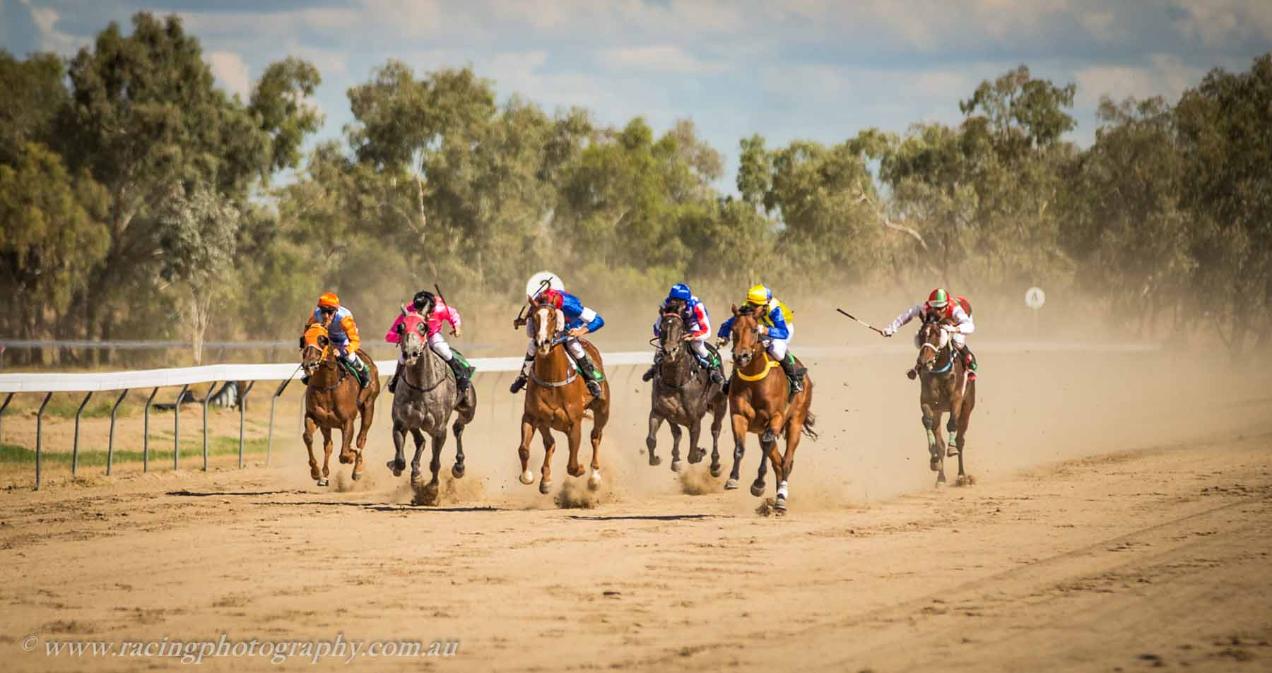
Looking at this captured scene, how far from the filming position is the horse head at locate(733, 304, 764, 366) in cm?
1487

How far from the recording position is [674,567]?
37.9ft

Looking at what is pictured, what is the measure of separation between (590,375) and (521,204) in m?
45.4

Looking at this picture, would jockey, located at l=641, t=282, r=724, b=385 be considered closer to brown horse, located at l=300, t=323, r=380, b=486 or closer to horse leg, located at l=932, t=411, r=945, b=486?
horse leg, located at l=932, t=411, r=945, b=486

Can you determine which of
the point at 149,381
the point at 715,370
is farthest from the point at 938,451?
the point at 149,381

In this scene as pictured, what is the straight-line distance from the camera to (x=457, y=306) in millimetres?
61031

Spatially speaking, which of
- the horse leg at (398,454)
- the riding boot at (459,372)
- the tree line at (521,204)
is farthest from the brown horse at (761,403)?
the tree line at (521,204)

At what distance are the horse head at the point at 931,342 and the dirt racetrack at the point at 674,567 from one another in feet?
4.96

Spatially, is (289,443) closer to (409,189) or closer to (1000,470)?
(1000,470)

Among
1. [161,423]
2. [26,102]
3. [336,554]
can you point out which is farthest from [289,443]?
[26,102]

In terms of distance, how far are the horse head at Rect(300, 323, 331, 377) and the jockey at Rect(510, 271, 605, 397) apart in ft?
7.69

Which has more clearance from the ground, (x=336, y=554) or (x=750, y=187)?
(x=750, y=187)

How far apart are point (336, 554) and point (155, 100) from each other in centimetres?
4236

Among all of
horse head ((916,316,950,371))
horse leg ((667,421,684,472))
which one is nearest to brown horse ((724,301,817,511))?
horse leg ((667,421,684,472))

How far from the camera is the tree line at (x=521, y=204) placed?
50.8 metres
